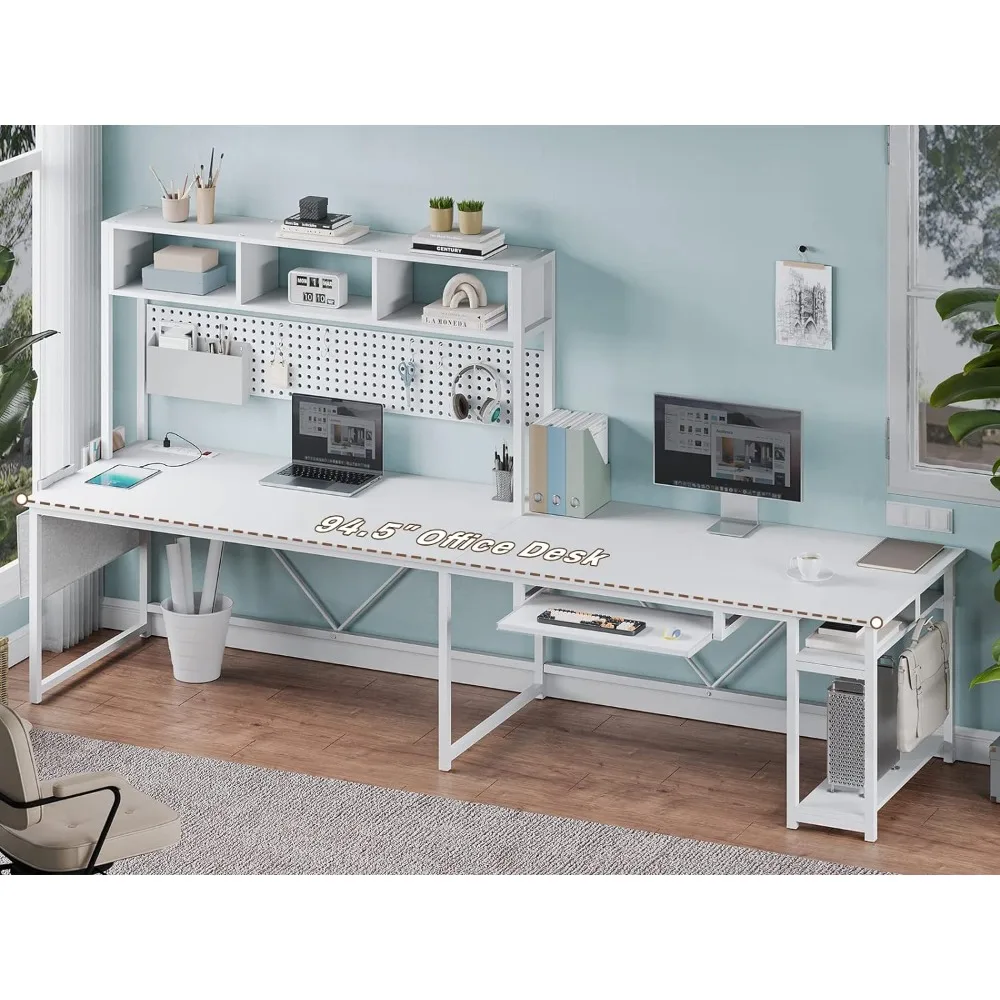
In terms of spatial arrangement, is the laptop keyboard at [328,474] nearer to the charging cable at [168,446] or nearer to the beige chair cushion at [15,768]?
the charging cable at [168,446]

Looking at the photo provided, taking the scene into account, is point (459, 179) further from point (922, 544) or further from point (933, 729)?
point (933, 729)

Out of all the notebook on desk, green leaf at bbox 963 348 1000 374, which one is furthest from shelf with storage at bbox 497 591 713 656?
green leaf at bbox 963 348 1000 374

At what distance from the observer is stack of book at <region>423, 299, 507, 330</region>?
5.03m

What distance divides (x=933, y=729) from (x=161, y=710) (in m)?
2.52

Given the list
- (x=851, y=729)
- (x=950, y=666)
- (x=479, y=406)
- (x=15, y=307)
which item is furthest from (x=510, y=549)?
(x=15, y=307)

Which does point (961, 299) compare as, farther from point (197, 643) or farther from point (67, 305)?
point (67, 305)

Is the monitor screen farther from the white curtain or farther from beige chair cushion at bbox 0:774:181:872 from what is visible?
the white curtain

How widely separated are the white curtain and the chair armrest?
185cm

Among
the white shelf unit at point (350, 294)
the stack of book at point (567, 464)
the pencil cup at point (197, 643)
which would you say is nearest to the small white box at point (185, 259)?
the white shelf unit at point (350, 294)

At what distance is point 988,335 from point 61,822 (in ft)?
9.01

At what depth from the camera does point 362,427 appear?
5.41m

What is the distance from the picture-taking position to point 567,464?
5.04 metres

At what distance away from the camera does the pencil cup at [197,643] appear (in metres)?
5.50
